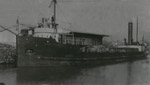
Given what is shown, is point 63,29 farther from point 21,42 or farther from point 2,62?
point 2,62

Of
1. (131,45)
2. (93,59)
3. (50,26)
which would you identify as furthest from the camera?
(131,45)

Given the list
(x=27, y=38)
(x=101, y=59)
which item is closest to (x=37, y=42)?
(x=27, y=38)

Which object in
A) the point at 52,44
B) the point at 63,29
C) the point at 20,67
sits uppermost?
the point at 63,29

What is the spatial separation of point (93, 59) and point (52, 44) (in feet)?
19.4

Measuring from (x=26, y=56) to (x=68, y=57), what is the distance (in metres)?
3.79

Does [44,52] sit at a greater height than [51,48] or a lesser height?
lesser

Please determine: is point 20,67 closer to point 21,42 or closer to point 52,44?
point 21,42

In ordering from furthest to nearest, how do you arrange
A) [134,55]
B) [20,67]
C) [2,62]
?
[134,55]
[2,62]
[20,67]

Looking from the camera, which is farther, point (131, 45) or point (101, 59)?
point (131, 45)

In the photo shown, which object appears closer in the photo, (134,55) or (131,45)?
(134,55)

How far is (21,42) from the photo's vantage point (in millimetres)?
17016

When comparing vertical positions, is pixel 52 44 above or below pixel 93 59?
above

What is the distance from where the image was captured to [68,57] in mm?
18531

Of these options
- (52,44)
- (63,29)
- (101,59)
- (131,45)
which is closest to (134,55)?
(131,45)
